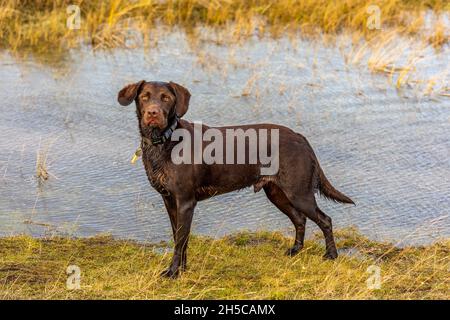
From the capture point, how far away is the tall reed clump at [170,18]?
15.5 metres

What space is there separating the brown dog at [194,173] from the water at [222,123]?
0.97 m

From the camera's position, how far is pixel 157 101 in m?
6.81

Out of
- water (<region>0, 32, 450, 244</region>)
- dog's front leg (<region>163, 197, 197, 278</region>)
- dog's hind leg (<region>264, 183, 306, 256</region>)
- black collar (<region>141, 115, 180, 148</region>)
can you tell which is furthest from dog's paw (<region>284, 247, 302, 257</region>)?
black collar (<region>141, 115, 180, 148</region>)

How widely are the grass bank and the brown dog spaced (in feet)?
0.93

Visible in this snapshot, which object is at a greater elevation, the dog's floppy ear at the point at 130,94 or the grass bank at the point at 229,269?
the dog's floppy ear at the point at 130,94

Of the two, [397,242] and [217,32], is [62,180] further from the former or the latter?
[217,32]

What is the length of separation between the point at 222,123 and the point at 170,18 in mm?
5622

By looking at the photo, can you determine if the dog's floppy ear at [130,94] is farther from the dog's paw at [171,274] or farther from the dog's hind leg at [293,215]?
the dog's hind leg at [293,215]

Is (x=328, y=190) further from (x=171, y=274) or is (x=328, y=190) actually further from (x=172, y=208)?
(x=171, y=274)

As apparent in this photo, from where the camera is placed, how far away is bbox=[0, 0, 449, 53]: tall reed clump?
1548 centimetres

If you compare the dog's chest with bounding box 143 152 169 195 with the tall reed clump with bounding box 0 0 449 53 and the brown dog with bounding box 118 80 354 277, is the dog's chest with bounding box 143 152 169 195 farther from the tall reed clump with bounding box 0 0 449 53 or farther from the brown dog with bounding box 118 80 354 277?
the tall reed clump with bounding box 0 0 449 53

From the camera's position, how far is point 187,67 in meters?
14.4

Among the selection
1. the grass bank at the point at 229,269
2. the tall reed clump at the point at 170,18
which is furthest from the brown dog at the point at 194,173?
the tall reed clump at the point at 170,18

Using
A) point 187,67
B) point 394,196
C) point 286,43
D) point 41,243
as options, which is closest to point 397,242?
point 394,196
